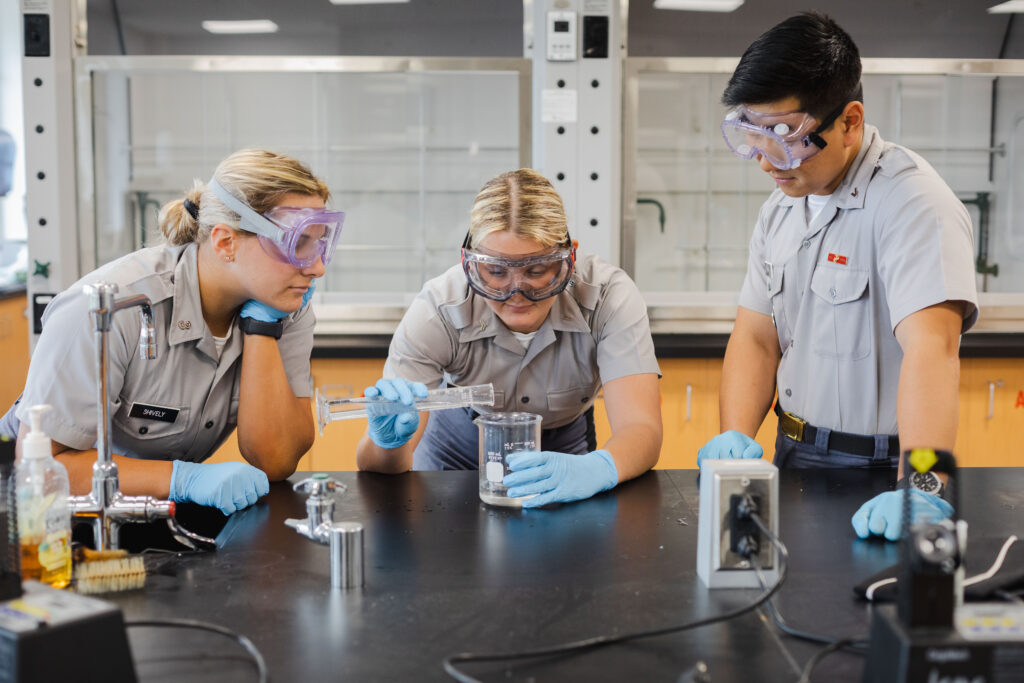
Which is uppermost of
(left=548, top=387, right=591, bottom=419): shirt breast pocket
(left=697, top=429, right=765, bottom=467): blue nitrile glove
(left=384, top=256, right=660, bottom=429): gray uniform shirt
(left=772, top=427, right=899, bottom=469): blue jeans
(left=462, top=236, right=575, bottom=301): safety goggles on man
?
(left=462, top=236, right=575, bottom=301): safety goggles on man

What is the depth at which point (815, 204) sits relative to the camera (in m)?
2.02

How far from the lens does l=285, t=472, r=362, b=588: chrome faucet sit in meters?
1.21

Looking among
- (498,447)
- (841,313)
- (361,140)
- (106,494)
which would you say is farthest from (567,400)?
(361,140)

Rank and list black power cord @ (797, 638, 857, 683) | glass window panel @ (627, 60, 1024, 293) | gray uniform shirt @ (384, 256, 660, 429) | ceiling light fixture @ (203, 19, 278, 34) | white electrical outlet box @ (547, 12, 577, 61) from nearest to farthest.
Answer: black power cord @ (797, 638, 857, 683) → gray uniform shirt @ (384, 256, 660, 429) → white electrical outlet box @ (547, 12, 577, 61) → glass window panel @ (627, 60, 1024, 293) → ceiling light fixture @ (203, 19, 278, 34)

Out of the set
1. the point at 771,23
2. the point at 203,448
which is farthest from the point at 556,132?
the point at 771,23

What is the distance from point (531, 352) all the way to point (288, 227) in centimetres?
61

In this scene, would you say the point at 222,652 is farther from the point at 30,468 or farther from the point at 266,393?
the point at 266,393

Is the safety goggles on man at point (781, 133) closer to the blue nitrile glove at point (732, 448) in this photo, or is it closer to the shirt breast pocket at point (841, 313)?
the shirt breast pocket at point (841, 313)

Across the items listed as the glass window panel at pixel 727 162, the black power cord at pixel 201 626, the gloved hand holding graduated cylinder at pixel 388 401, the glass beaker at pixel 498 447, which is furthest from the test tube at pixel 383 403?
the glass window panel at pixel 727 162

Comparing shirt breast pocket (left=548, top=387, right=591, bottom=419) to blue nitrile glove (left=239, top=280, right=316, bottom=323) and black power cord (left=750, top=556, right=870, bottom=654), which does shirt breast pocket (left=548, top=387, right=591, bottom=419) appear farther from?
black power cord (left=750, top=556, right=870, bottom=654)

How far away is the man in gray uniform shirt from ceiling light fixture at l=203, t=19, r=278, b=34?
3.53 metres

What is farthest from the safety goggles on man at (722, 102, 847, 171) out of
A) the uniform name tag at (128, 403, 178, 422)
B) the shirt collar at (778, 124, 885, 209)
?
the uniform name tag at (128, 403, 178, 422)

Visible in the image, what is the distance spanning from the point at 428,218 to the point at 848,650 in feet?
11.9

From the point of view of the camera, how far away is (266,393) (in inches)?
75.2
